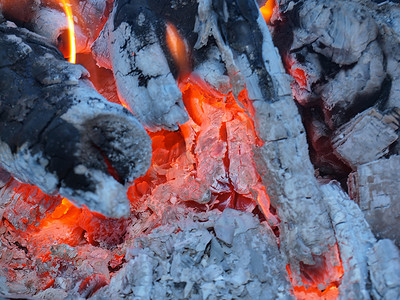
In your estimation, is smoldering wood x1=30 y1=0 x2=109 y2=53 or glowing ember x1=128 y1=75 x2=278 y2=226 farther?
glowing ember x1=128 y1=75 x2=278 y2=226

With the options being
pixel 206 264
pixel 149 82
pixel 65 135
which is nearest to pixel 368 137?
pixel 206 264

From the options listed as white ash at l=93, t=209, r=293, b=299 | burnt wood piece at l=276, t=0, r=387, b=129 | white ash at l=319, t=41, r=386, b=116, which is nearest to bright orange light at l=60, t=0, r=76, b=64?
white ash at l=93, t=209, r=293, b=299

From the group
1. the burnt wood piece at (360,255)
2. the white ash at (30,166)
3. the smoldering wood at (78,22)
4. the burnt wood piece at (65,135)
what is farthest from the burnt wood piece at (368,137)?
the smoldering wood at (78,22)

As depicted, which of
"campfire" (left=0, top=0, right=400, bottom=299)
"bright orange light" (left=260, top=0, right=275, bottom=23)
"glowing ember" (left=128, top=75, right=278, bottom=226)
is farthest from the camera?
"bright orange light" (left=260, top=0, right=275, bottom=23)

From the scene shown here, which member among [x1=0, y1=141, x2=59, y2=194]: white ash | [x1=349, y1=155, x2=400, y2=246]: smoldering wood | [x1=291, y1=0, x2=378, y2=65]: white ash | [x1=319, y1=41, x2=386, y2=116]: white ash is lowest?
[x1=349, y1=155, x2=400, y2=246]: smoldering wood

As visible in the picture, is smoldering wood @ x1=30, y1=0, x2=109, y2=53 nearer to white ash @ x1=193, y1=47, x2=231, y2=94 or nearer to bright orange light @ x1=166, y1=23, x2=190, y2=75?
bright orange light @ x1=166, y1=23, x2=190, y2=75

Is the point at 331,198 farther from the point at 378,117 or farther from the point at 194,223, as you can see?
the point at 194,223

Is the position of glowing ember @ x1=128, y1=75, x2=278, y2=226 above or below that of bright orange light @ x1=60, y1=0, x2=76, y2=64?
below

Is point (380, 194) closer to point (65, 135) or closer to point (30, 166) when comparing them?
point (65, 135)

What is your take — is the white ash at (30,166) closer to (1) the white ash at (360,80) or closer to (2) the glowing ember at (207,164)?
(2) the glowing ember at (207,164)
